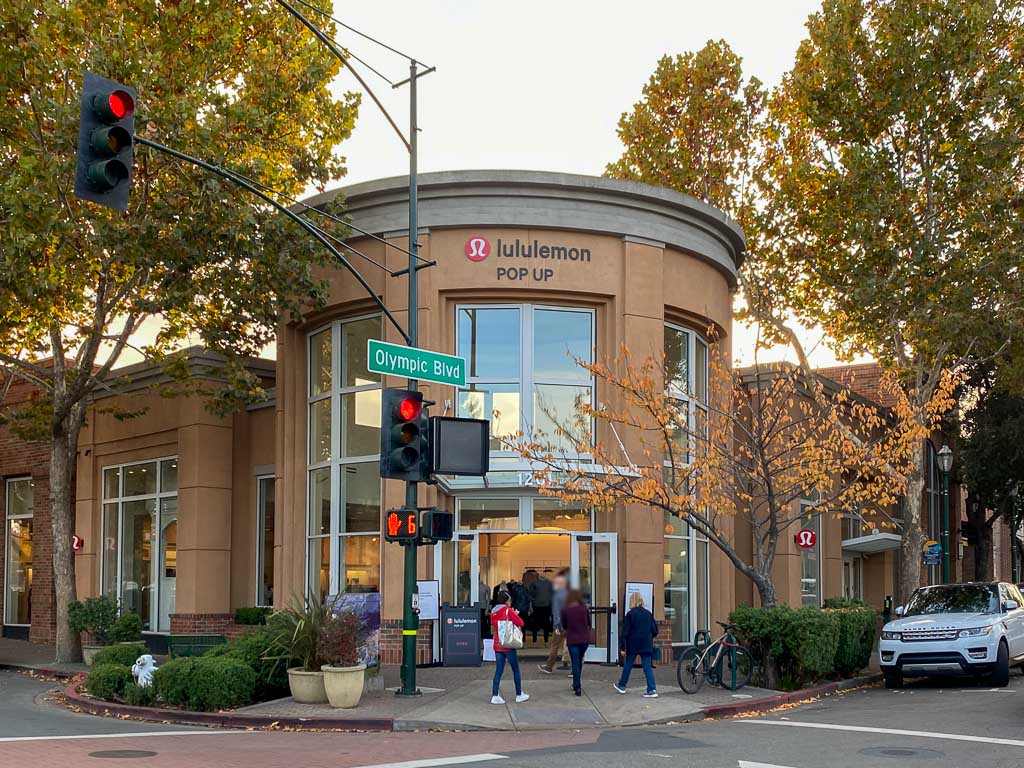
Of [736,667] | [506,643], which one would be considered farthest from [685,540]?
[506,643]

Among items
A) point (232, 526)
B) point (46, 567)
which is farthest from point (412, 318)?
point (46, 567)

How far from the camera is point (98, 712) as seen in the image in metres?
16.1

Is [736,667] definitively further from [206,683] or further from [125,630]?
[125,630]

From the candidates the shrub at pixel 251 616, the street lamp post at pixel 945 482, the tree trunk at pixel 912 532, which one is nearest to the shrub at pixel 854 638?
the tree trunk at pixel 912 532

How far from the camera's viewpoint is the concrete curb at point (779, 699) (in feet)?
51.8

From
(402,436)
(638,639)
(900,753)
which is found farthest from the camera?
(638,639)

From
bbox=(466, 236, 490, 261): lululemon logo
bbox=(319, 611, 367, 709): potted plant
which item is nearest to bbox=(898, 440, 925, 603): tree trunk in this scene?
bbox=(466, 236, 490, 261): lululemon logo

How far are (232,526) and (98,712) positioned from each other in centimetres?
1075

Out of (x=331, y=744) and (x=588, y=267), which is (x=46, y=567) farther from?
(x=331, y=744)

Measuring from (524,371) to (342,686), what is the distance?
295 inches

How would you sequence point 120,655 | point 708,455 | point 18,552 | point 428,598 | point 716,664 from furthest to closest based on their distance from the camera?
point 18,552
point 428,598
point 708,455
point 120,655
point 716,664

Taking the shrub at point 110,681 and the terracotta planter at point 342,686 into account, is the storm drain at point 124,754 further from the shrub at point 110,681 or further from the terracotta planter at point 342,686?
the shrub at point 110,681

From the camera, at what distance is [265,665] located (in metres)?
16.4

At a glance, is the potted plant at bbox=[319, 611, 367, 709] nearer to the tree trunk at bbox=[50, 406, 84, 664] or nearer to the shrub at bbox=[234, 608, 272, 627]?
the shrub at bbox=[234, 608, 272, 627]
